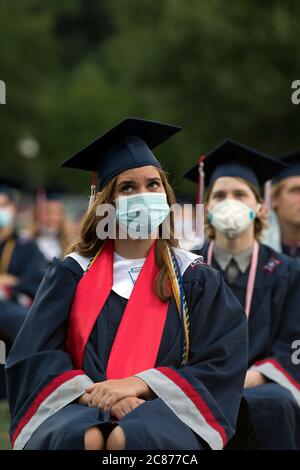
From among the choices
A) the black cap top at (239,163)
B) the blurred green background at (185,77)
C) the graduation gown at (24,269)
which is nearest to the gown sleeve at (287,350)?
the black cap top at (239,163)

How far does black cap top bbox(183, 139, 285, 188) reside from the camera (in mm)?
7012

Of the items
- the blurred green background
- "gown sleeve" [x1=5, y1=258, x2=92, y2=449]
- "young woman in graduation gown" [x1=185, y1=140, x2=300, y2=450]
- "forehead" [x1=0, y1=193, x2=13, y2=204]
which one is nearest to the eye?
"young woman in graduation gown" [x1=185, y1=140, x2=300, y2=450]

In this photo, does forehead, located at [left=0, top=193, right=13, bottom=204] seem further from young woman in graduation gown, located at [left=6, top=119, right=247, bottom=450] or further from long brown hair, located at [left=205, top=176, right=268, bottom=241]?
young woman in graduation gown, located at [left=6, top=119, right=247, bottom=450]

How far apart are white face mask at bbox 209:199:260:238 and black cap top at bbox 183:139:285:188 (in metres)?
0.33

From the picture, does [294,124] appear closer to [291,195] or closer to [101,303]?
[291,195]

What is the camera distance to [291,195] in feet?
26.4

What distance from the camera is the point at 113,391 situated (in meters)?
4.69

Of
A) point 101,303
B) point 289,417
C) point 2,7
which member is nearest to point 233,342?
point 101,303

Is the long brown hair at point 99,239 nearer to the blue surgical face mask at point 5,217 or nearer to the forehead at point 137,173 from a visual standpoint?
the forehead at point 137,173

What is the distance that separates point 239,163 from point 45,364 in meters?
2.62

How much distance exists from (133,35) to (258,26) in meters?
13.1

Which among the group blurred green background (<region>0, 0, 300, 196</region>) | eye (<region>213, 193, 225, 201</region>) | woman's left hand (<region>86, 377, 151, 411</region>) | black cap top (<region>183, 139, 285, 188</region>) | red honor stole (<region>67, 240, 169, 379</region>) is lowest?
woman's left hand (<region>86, 377, 151, 411</region>)

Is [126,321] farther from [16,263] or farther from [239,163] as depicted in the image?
[16,263]

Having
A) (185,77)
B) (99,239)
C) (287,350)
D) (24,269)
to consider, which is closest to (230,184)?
(287,350)
